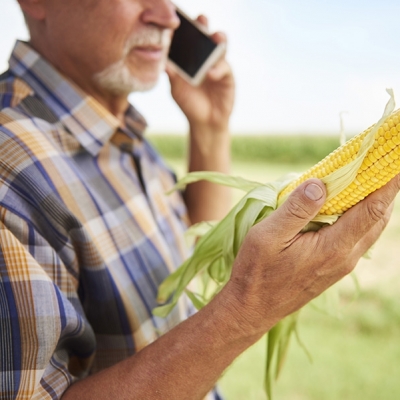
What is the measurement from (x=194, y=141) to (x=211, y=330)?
831 mm

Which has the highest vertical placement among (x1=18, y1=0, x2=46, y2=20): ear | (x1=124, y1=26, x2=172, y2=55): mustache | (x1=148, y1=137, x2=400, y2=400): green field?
(x1=124, y1=26, x2=172, y2=55): mustache

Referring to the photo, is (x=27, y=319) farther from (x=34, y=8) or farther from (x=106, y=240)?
(x=34, y=8)

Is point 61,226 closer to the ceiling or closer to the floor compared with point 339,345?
closer to the ceiling

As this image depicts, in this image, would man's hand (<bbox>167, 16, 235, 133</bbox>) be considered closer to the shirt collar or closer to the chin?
the chin

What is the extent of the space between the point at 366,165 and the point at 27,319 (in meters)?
0.48

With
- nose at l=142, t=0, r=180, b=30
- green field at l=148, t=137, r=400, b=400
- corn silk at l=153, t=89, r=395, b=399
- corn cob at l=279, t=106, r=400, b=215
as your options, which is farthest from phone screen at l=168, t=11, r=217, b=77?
green field at l=148, t=137, r=400, b=400

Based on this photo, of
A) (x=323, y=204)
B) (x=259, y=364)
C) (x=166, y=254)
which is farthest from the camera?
(x=259, y=364)

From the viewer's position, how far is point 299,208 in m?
0.59

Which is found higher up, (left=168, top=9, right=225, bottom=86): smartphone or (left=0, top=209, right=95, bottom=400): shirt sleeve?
(left=168, top=9, right=225, bottom=86): smartphone

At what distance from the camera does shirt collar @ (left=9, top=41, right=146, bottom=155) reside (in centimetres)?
96

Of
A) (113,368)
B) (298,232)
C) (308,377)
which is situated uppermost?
(298,232)

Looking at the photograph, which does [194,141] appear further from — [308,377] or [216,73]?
[308,377]

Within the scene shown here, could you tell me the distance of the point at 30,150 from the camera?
0.79 metres

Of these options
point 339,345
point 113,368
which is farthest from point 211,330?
point 339,345
